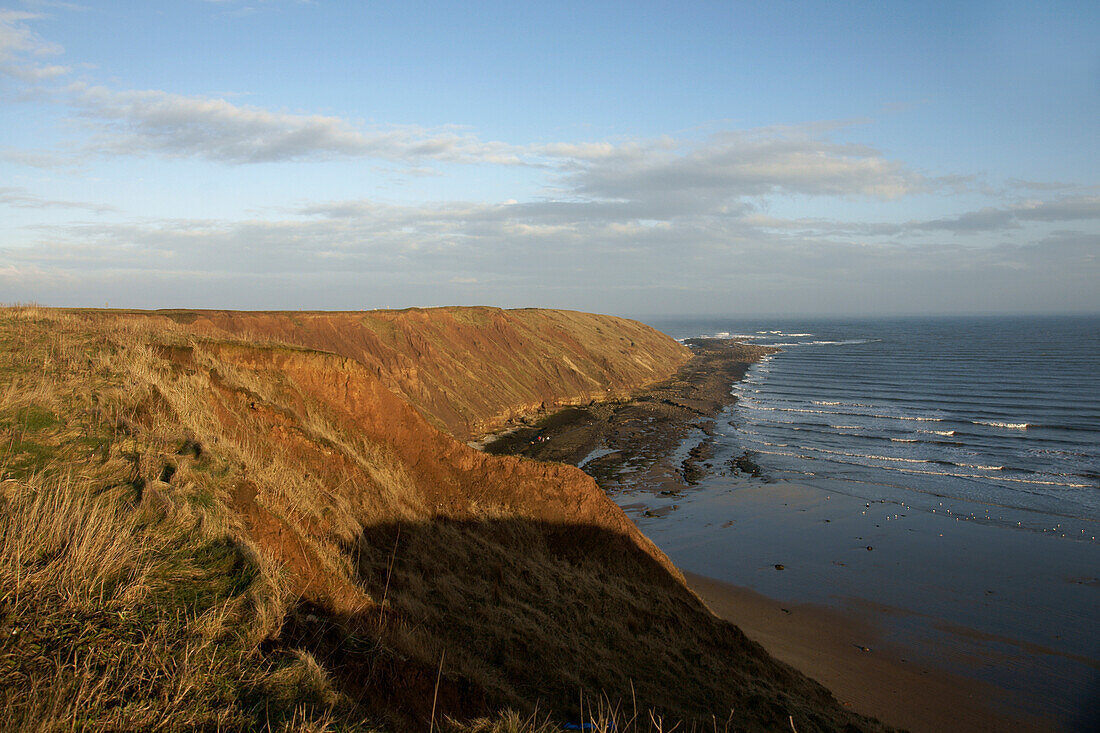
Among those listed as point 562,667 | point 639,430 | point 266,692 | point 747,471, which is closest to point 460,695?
point 266,692

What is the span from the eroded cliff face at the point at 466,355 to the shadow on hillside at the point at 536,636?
21702 millimetres

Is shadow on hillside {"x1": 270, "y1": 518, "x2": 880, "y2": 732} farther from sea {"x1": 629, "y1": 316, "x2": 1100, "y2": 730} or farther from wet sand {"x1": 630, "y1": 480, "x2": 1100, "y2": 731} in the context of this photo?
sea {"x1": 629, "y1": 316, "x2": 1100, "y2": 730}

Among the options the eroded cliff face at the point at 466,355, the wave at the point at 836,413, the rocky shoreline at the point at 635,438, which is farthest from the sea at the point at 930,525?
the eroded cliff face at the point at 466,355

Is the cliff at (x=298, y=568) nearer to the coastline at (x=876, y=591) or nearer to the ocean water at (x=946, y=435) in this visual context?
the coastline at (x=876, y=591)

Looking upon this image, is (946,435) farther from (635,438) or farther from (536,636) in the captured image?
(536,636)

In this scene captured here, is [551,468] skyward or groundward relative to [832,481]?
skyward

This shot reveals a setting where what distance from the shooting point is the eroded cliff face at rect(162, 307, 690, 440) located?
41.5 meters

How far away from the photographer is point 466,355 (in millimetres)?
50719

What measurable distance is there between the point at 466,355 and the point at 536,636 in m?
42.0

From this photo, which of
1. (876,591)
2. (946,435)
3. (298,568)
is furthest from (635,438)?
(298,568)

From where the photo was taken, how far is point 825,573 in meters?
21.2

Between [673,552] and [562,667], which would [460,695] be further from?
[673,552]

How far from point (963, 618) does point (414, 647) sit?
737 inches

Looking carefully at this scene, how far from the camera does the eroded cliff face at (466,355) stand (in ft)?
136
